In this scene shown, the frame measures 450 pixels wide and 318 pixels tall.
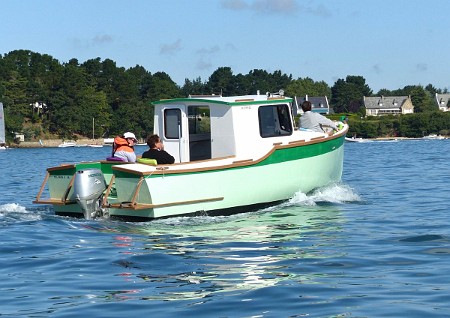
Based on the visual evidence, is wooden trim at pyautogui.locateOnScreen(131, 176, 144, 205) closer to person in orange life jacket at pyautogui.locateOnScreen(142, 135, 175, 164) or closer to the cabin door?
person in orange life jacket at pyautogui.locateOnScreen(142, 135, 175, 164)

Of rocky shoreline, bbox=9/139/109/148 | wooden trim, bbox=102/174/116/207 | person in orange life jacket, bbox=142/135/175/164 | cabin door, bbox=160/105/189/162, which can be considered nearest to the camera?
wooden trim, bbox=102/174/116/207

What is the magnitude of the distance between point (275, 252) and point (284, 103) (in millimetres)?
7244

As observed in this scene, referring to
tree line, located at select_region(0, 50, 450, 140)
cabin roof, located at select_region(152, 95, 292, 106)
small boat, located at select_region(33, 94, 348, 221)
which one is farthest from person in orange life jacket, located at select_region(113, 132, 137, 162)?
tree line, located at select_region(0, 50, 450, 140)

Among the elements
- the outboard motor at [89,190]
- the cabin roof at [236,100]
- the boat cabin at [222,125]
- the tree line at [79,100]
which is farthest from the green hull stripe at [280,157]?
the tree line at [79,100]

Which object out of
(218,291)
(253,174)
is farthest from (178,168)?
(218,291)

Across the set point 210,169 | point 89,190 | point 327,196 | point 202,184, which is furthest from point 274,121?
point 89,190

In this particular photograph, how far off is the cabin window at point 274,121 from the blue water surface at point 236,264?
1611 millimetres

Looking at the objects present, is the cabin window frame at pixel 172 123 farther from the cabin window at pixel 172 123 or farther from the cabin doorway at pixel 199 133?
the cabin doorway at pixel 199 133

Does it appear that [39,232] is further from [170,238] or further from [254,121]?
[254,121]

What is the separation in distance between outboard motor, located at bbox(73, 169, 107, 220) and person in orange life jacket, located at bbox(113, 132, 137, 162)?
37.9 inches

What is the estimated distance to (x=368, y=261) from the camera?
42.7 feet

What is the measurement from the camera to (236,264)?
13.0m

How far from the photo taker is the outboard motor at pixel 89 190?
17766 millimetres

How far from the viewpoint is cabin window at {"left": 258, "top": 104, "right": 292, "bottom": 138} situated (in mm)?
20219
